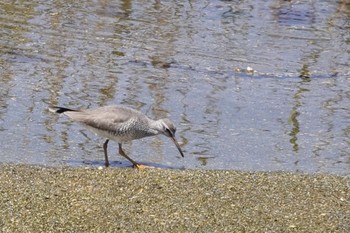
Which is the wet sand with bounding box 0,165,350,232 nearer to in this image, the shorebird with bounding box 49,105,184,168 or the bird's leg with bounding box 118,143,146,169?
the bird's leg with bounding box 118,143,146,169

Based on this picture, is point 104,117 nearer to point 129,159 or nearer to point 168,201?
point 129,159

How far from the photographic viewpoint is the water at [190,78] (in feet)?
30.8

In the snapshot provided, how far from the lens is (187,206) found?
7555mm

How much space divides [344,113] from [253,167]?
1975 mm

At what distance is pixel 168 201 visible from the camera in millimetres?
7648

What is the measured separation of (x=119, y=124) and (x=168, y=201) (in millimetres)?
1586

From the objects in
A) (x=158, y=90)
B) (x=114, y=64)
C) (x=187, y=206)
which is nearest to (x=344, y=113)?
(x=158, y=90)

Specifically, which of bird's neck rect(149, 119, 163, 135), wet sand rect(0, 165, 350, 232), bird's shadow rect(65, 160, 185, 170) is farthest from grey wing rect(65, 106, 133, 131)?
wet sand rect(0, 165, 350, 232)

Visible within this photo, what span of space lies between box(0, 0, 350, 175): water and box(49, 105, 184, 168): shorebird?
0.73ft

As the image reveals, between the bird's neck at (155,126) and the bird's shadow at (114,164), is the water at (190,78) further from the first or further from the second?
the bird's neck at (155,126)

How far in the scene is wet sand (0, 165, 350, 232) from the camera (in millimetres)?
7133

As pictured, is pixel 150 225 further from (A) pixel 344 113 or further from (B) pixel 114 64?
(B) pixel 114 64

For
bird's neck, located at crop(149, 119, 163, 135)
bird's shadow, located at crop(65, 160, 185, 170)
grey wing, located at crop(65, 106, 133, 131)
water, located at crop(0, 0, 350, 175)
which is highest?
grey wing, located at crop(65, 106, 133, 131)

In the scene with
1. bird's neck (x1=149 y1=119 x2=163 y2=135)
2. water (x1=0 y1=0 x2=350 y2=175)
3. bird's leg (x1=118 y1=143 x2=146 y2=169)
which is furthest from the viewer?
water (x1=0 y1=0 x2=350 y2=175)
